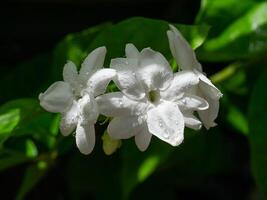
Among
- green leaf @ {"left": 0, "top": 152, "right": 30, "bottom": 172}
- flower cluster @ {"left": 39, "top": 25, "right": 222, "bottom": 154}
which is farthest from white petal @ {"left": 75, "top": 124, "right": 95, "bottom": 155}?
green leaf @ {"left": 0, "top": 152, "right": 30, "bottom": 172}

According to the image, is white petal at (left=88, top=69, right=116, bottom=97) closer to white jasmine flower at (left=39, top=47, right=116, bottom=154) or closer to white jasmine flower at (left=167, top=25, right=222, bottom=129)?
white jasmine flower at (left=39, top=47, right=116, bottom=154)

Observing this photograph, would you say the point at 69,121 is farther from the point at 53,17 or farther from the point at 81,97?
the point at 53,17

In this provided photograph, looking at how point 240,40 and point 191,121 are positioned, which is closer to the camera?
point 191,121

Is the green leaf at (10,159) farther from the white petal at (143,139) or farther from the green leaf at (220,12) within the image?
the green leaf at (220,12)

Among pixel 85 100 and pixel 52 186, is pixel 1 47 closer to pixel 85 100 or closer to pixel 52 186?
pixel 52 186

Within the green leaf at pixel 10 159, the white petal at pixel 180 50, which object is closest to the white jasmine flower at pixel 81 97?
the white petal at pixel 180 50

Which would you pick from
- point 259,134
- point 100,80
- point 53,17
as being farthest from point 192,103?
point 53,17

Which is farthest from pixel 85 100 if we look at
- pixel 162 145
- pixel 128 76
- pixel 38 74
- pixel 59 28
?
pixel 59 28
